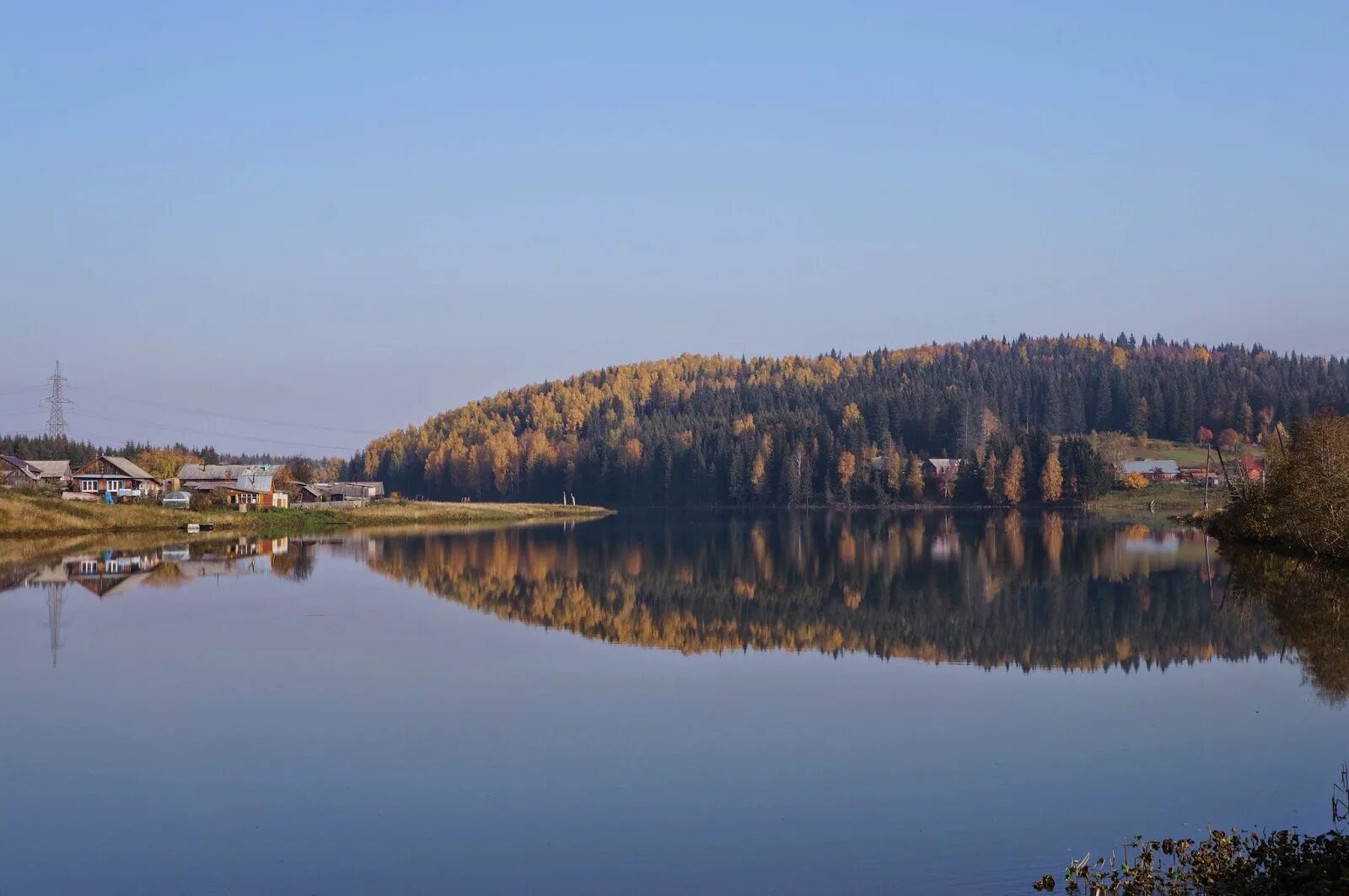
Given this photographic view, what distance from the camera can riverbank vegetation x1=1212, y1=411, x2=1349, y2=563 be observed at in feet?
129

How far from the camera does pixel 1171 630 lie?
27203 mm

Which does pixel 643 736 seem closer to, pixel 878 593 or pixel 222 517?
pixel 878 593

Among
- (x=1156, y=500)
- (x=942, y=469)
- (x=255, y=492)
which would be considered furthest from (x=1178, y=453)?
(x=255, y=492)

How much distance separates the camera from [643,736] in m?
16.9

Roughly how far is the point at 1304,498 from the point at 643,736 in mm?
33894

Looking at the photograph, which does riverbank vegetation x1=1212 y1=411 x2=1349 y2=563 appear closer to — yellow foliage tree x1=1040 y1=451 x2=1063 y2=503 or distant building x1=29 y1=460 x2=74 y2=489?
yellow foliage tree x1=1040 y1=451 x2=1063 y2=503

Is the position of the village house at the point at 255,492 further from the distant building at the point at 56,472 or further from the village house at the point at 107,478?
the distant building at the point at 56,472

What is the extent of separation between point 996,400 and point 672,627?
473ft

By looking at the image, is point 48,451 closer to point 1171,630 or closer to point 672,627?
point 672,627

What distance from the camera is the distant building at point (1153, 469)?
126m

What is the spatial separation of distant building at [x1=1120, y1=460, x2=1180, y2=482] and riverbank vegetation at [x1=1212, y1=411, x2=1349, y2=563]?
232ft

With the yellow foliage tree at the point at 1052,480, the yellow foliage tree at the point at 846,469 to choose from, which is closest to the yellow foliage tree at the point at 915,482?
the yellow foliage tree at the point at 846,469

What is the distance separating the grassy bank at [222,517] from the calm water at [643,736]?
32.0 meters

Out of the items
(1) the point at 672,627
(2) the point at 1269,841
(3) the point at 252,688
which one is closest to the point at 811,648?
(1) the point at 672,627
